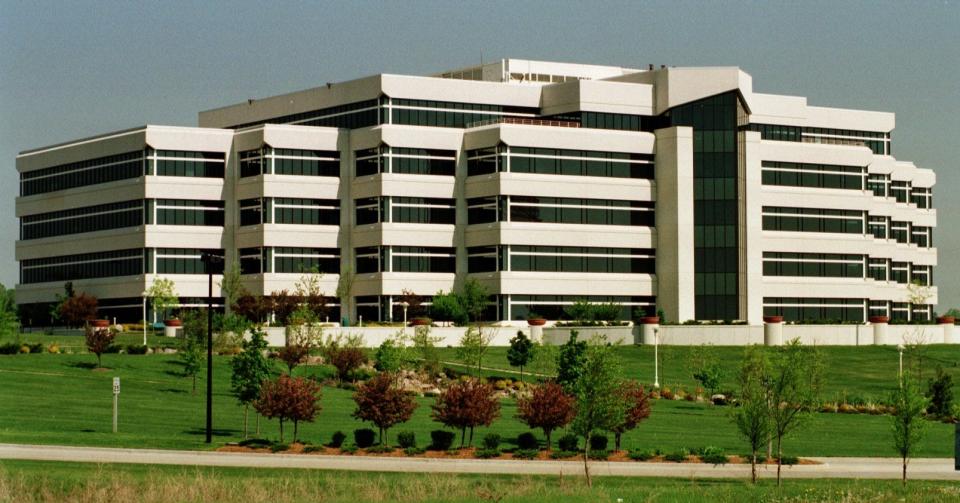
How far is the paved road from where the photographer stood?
51.3 meters

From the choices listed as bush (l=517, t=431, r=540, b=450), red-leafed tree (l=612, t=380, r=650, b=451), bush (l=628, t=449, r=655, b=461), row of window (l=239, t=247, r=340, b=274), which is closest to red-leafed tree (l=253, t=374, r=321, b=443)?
bush (l=517, t=431, r=540, b=450)

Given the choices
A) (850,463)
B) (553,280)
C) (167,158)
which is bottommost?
(850,463)

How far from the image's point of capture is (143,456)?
52.6 meters

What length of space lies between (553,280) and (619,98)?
18.0 metres

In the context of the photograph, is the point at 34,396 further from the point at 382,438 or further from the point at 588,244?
the point at 588,244

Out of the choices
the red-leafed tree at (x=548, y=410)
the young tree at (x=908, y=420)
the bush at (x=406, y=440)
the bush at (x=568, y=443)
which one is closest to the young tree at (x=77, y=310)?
the bush at (x=406, y=440)

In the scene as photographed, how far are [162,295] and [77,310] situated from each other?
29.4ft

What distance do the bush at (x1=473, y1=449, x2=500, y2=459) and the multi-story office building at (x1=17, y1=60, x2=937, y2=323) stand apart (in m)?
66.1

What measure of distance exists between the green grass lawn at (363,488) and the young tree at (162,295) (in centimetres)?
7415

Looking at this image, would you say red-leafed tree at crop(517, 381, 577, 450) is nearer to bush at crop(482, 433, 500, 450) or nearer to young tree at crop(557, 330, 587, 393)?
bush at crop(482, 433, 500, 450)

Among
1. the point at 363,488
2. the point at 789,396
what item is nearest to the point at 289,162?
the point at 789,396

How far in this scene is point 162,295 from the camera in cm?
12225

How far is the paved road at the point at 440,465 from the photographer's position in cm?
5131

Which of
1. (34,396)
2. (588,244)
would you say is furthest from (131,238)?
(34,396)
